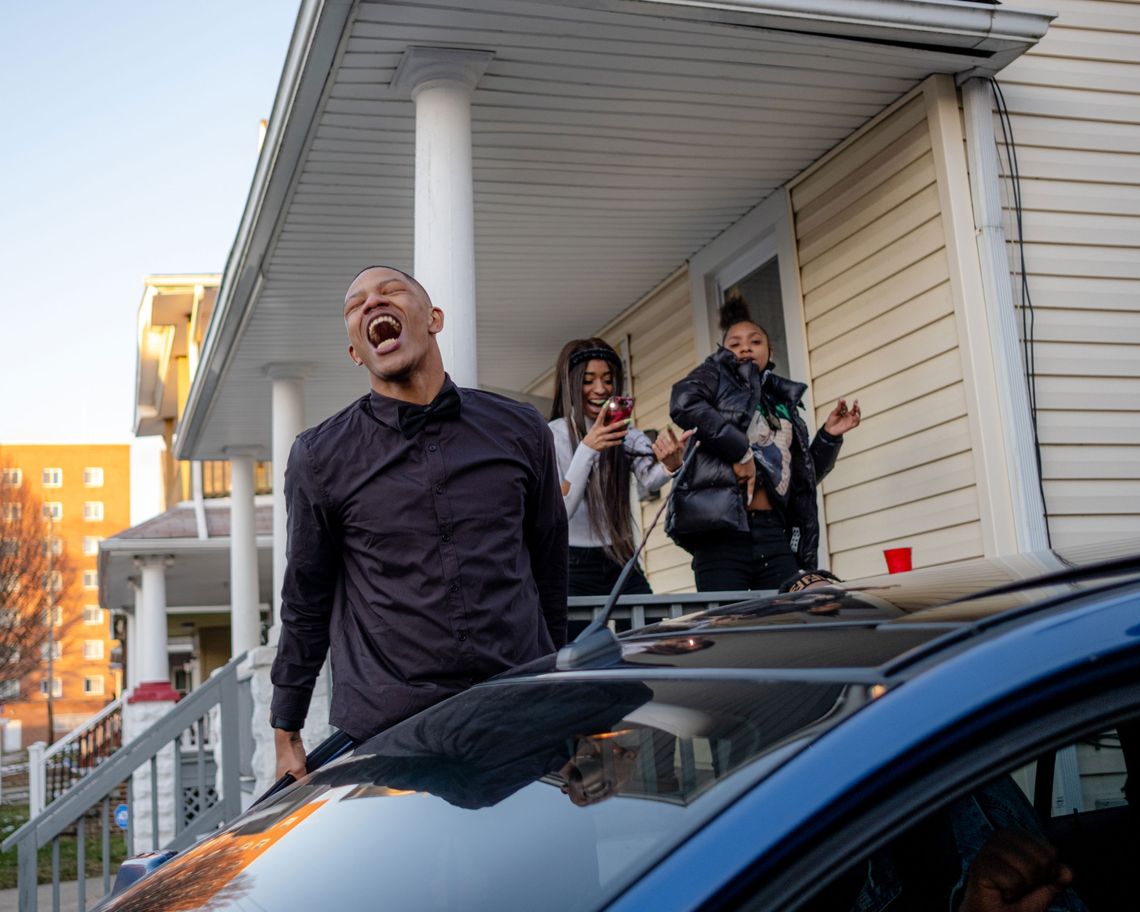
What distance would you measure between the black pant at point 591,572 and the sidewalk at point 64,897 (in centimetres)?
685

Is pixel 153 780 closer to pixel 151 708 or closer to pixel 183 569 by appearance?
pixel 151 708

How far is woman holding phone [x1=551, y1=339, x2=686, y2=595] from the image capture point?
4.90 meters

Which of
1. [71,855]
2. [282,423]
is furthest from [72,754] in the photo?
[282,423]

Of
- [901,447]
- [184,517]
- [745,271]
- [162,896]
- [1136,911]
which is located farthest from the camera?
[184,517]

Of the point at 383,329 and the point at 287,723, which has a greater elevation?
the point at 383,329

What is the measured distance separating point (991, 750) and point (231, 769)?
7.56 meters

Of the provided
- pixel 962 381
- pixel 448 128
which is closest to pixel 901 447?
pixel 962 381

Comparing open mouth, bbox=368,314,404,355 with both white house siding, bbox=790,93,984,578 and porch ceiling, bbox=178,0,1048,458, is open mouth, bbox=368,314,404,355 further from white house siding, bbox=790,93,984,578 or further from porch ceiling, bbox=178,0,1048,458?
white house siding, bbox=790,93,984,578

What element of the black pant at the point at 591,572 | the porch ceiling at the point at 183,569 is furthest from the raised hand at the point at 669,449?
the porch ceiling at the point at 183,569

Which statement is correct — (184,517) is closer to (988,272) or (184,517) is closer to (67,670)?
(988,272)

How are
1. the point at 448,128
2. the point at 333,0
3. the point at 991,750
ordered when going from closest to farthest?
the point at 991,750 < the point at 333,0 < the point at 448,128

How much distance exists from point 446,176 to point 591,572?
186 centimetres

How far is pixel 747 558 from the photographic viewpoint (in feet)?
17.8

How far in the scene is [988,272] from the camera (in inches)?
232
